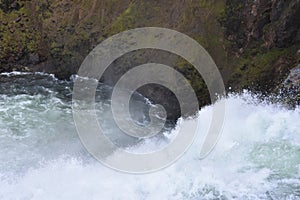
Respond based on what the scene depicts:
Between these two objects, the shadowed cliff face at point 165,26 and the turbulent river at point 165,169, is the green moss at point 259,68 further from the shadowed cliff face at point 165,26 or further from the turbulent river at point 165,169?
the turbulent river at point 165,169

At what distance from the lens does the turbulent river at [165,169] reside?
29.5 ft

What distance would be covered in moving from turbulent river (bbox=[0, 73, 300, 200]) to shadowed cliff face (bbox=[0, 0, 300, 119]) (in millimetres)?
1343

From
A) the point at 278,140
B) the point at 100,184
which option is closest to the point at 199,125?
the point at 278,140

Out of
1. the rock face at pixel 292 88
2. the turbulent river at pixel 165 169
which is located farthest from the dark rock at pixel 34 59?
the rock face at pixel 292 88

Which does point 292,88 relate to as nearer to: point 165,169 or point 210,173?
point 210,173

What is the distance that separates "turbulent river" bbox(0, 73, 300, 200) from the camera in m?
8.98

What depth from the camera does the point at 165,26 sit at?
15.4 m

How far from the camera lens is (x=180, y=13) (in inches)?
603

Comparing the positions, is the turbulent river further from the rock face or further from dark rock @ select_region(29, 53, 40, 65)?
dark rock @ select_region(29, 53, 40, 65)

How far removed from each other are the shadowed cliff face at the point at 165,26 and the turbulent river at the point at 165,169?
4.41 ft

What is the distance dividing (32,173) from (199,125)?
4941mm

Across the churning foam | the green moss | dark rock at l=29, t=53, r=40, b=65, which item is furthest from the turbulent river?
dark rock at l=29, t=53, r=40, b=65

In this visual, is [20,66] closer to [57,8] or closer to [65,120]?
[57,8]

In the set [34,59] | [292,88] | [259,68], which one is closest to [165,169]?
[292,88]
